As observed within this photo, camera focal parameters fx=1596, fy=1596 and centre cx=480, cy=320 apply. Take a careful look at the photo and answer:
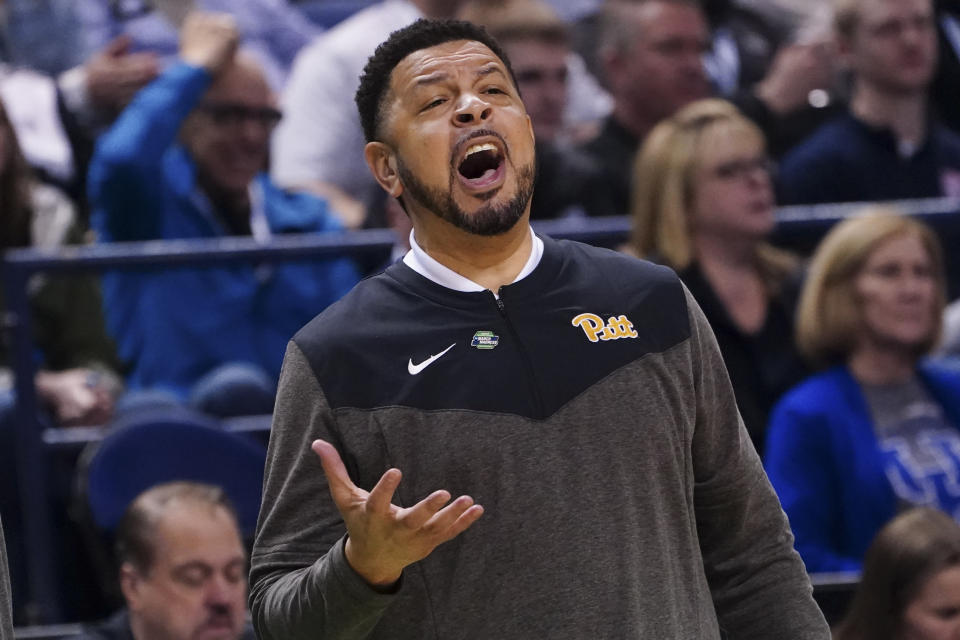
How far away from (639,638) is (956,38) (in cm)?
453

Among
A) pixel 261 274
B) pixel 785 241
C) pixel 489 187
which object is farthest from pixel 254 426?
pixel 489 187

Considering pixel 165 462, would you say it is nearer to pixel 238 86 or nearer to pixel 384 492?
pixel 238 86

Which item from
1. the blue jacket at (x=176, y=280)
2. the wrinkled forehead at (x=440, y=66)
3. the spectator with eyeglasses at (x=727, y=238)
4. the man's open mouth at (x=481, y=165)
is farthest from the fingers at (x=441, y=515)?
the blue jacket at (x=176, y=280)

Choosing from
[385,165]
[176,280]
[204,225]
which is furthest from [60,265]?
[385,165]

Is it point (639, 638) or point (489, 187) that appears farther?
point (489, 187)

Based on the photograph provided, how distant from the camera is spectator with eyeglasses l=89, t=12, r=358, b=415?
4559 millimetres

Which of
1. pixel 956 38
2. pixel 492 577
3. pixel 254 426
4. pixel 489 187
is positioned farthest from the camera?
pixel 956 38

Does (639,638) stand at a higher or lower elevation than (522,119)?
lower

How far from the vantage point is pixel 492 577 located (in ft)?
6.58

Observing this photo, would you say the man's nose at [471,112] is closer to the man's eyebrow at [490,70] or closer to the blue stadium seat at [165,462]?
the man's eyebrow at [490,70]

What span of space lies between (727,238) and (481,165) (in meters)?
2.39

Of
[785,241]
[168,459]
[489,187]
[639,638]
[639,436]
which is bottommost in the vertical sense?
[168,459]

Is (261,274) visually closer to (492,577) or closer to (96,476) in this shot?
(96,476)

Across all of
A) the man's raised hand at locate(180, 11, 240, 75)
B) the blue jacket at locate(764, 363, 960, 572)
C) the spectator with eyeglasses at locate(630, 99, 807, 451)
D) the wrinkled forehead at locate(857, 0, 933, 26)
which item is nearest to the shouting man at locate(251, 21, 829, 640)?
the blue jacket at locate(764, 363, 960, 572)
